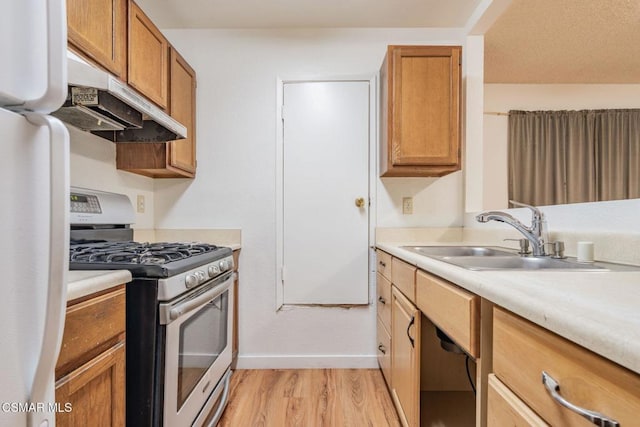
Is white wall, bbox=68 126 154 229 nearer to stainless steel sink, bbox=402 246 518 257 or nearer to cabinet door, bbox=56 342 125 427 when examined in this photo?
cabinet door, bbox=56 342 125 427

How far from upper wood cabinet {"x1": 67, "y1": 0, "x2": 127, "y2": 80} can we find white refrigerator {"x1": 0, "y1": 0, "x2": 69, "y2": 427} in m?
0.90

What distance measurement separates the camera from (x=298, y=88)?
7.19 feet

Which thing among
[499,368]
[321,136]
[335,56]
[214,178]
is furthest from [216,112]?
[499,368]

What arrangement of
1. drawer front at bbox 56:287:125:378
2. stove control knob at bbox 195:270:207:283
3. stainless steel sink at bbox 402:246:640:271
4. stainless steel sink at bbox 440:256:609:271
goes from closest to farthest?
drawer front at bbox 56:287:125:378 < stainless steel sink at bbox 402:246:640:271 < stainless steel sink at bbox 440:256:609:271 < stove control knob at bbox 195:270:207:283

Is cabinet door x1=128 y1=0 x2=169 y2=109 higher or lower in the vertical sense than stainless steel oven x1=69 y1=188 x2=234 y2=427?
higher

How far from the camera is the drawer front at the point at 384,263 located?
1.78 meters

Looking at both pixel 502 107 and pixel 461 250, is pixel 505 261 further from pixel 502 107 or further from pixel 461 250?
pixel 502 107

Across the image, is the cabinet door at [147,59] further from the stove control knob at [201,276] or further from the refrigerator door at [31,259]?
the refrigerator door at [31,259]

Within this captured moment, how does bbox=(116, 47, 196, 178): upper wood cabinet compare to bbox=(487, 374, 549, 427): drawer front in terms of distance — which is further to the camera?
bbox=(116, 47, 196, 178): upper wood cabinet

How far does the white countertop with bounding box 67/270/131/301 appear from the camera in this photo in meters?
0.73

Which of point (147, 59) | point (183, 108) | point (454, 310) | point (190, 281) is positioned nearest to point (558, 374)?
point (454, 310)

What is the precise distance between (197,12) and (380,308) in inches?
88.9

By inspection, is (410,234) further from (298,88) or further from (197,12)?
(197,12)

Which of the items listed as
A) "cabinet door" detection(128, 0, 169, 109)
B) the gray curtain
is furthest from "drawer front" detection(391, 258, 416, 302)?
"cabinet door" detection(128, 0, 169, 109)
